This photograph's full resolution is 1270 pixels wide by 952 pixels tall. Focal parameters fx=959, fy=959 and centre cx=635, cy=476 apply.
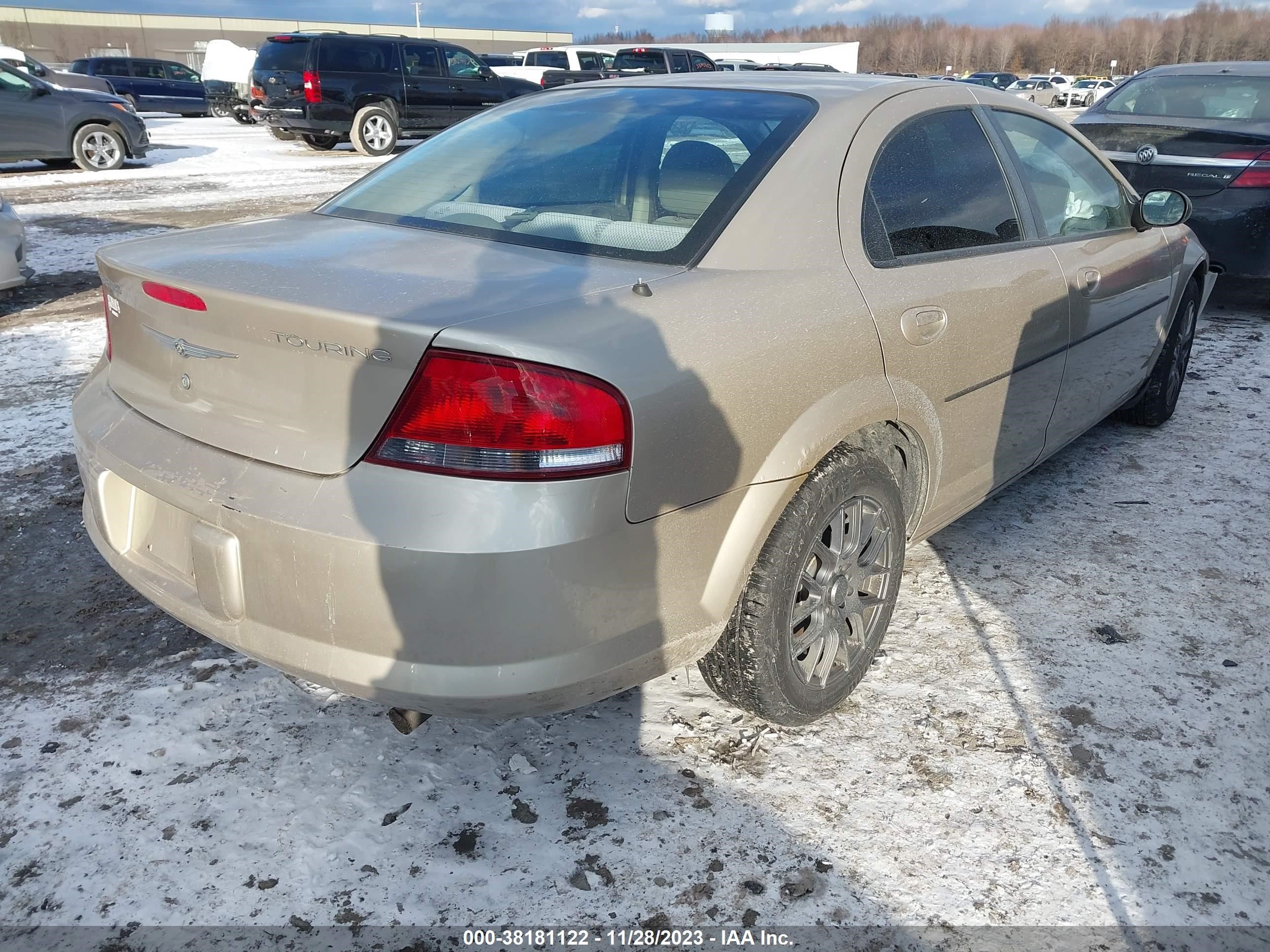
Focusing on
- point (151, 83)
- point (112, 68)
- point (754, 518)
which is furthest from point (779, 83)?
point (112, 68)

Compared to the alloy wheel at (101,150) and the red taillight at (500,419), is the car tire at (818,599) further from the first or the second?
the alloy wheel at (101,150)

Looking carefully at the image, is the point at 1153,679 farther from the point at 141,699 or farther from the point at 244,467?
the point at 141,699

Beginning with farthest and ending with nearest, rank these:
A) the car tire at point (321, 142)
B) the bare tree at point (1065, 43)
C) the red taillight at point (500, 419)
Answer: the bare tree at point (1065, 43) → the car tire at point (321, 142) → the red taillight at point (500, 419)

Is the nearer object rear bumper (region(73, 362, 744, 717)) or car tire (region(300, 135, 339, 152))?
rear bumper (region(73, 362, 744, 717))

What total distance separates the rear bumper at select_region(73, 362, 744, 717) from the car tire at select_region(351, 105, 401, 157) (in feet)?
51.5

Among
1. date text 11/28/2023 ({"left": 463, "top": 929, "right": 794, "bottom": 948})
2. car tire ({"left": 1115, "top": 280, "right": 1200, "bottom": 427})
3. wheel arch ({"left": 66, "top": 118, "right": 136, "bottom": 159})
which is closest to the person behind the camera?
date text 11/28/2023 ({"left": 463, "top": 929, "right": 794, "bottom": 948})

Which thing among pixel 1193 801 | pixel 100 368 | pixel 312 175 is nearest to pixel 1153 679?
pixel 1193 801

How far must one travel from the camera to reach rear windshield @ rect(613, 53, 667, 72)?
2342 cm

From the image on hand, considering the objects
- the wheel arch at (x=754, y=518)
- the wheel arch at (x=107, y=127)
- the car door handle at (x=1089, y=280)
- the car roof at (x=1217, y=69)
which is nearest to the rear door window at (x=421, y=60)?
the wheel arch at (x=107, y=127)

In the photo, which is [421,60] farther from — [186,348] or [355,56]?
[186,348]

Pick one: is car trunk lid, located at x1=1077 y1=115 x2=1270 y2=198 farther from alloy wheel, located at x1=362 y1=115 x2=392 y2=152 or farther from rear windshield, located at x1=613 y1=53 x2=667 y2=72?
rear windshield, located at x1=613 y1=53 x2=667 y2=72

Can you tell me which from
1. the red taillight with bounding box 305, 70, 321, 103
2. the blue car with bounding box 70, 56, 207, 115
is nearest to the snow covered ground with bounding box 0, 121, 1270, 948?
the red taillight with bounding box 305, 70, 321, 103

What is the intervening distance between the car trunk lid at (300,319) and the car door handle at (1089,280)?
1898 millimetres

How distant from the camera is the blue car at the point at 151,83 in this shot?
89.4ft
